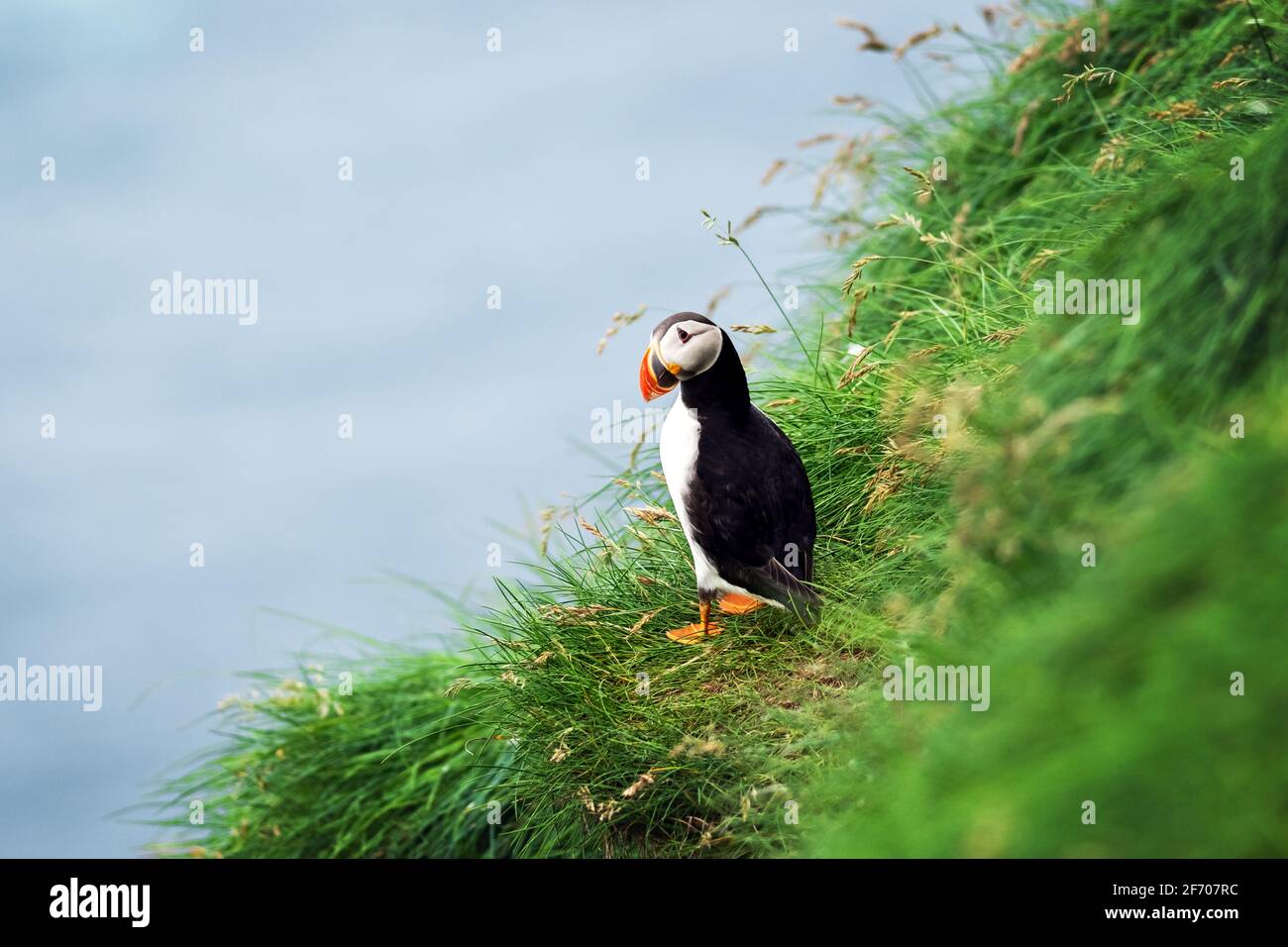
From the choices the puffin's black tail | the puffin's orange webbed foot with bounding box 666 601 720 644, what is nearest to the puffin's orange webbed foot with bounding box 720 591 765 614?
the puffin's orange webbed foot with bounding box 666 601 720 644

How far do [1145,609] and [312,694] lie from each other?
5639 mm

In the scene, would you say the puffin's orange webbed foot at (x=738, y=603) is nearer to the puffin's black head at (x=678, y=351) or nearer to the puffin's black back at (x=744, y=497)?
the puffin's black back at (x=744, y=497)

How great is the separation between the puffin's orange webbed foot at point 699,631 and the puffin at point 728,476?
189mm

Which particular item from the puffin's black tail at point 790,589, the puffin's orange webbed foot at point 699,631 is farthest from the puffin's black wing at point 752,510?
the puffin's orange webbed foot at point 699,631

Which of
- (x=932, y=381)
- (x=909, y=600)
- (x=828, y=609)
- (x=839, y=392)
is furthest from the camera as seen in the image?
(x=839, y=392)

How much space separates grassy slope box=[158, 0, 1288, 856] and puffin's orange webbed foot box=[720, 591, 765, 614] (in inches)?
5.4

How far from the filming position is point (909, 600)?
15.4ft

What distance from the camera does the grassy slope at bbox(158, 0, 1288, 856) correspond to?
2688 mm

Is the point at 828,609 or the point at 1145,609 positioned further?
the point at 828,609

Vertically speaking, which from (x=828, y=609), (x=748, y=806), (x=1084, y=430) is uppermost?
(x=1084, y=430)

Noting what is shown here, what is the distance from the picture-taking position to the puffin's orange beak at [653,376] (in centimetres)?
483

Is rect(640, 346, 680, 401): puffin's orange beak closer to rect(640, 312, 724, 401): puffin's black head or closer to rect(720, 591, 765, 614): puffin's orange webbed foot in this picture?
rect(640, 312, 724, 401): puffin's black head
